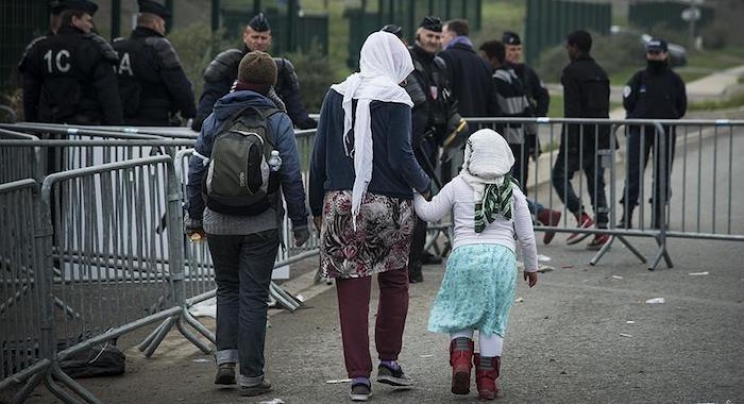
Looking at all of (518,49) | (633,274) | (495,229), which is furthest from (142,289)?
(518,49)

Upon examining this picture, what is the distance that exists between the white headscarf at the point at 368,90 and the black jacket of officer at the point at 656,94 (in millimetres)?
6760

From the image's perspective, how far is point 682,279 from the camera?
448 inches

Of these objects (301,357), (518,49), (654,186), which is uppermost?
(518,49)

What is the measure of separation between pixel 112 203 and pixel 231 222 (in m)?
0.72

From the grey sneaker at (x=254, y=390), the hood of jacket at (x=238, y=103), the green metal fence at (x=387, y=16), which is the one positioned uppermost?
the green metal fence at (x=387, y=16)

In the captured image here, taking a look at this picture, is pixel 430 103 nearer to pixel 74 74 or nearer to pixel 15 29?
pixel 74 74

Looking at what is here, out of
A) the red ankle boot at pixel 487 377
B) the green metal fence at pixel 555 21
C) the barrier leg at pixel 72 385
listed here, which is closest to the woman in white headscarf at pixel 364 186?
the red ankle boot at pixel 487 377

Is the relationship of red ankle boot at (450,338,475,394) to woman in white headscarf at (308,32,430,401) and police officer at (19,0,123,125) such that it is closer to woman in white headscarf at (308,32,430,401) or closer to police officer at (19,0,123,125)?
woman in white headscarf at (308,32,430,401)

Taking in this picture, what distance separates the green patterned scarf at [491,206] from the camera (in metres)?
7.50

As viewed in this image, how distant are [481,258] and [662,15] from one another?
64420mm

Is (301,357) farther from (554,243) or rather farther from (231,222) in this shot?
(554,243)

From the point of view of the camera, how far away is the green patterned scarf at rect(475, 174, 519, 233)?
7.50m

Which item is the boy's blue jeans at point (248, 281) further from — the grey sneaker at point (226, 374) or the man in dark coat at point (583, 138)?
the man in dark coat at point (583, 138)

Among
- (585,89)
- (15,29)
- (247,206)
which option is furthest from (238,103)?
(15,29)
